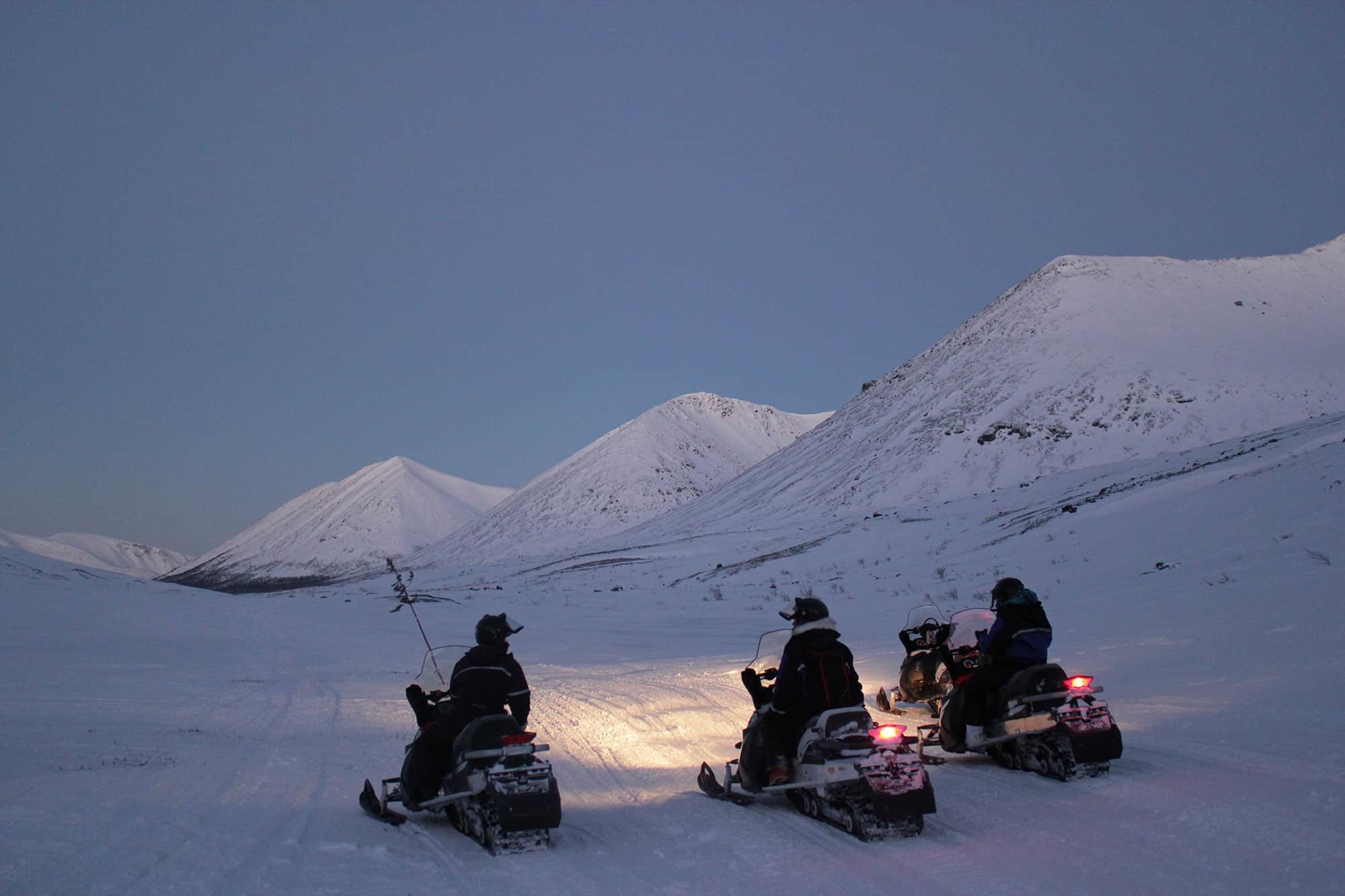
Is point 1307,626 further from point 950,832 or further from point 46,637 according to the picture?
point 46,637

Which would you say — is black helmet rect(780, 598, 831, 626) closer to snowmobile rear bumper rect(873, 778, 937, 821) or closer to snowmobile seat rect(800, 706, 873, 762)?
snowmobile seat rect(800, 706, 873, 762)

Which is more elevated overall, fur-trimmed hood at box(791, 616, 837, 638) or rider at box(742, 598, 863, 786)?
fur-trimmed hood at box(791, 616, 837, 638)

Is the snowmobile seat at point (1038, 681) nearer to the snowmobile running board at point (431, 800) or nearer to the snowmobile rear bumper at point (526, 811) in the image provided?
the snowmobile rear bumper at point (526, 811)

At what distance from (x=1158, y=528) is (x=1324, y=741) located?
16.8m

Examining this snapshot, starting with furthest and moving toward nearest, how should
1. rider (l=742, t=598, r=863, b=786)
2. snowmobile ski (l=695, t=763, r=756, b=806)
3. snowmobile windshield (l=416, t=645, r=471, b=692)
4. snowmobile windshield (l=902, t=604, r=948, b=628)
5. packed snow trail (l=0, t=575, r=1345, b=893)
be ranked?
snowmobile windshield (l=902, t=604, r=948, b=628)
snowmobile ski (l=695, t=763, r=756, b=806)
snowmobile windshield (l=416, t=645, r=471, b=692)
rider (l=742, t=598, r=863, b=786)
packed snow trail (l=0, t=575, r=1345, b=893)

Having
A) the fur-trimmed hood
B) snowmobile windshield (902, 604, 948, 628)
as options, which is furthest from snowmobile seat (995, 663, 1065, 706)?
snowmobile windshield (902, 604, 948, 628)

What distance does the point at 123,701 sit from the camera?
12.4 metres

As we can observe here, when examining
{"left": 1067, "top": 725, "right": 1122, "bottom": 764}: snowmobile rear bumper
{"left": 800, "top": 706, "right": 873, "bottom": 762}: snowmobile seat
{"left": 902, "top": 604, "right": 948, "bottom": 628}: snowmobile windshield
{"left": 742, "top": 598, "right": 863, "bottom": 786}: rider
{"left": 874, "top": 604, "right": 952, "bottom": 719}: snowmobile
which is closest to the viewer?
{"left": 800, "top": 706, "right": 873, "bottom": 762}: snowmobile seat

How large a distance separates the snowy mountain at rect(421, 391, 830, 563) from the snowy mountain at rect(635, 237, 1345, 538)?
40.3 metres

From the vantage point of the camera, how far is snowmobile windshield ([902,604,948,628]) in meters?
10.2

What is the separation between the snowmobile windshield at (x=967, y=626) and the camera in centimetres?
899

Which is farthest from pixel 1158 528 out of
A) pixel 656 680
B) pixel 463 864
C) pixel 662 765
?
pixel 463 864

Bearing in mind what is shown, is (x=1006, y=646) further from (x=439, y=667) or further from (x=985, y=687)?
(x=439, y=667)

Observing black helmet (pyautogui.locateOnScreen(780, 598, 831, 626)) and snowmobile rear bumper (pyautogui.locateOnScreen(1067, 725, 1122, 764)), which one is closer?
black helmet (pyautogui.locateOnScreen(780, 598, 831, 626))
